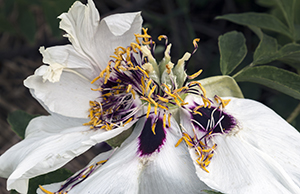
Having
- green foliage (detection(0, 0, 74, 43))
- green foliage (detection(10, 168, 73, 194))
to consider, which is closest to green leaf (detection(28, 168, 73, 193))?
green foliage (detection(10, 168, 73, 194))

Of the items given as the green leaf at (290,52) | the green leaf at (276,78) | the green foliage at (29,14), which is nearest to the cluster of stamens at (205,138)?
the green leaf at (276,78)

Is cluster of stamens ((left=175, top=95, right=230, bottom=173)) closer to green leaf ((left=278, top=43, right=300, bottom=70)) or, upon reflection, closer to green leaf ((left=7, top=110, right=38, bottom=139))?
green leaf ((left=278, top=43, right=300, bottom=70))

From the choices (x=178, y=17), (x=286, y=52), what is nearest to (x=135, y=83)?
(x=286, y=52)

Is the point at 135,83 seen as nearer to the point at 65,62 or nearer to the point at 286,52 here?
the point at 65,62

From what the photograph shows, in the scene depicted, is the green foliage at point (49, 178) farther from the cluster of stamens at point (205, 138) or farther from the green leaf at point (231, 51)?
the green leaf at point (231, 51)

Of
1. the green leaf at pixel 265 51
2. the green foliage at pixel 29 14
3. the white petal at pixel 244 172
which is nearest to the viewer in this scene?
the white petal at pixel 244 172

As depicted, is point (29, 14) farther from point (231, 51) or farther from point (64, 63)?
point (231, 51)
